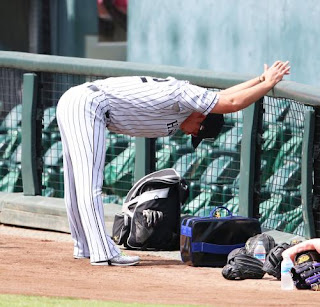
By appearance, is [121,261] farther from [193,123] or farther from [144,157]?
[144,157]

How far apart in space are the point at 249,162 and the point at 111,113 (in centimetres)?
121

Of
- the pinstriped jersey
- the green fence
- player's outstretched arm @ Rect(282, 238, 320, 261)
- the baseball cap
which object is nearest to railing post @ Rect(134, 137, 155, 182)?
the green fence

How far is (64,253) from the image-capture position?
326 inches

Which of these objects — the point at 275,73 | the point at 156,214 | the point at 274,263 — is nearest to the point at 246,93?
the point at 275,73

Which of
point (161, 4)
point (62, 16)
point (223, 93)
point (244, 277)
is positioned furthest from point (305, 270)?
point (62, 16)

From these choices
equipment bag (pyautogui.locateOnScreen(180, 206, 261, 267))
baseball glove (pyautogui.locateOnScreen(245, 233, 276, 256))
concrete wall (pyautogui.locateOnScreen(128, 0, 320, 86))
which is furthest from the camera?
concrete wall (pyautogui.locateOnScreen(128, 0, 320, 86))

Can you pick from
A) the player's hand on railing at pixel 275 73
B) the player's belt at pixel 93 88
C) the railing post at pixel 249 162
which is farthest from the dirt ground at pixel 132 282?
the player's hand on railing at pixel 275 73

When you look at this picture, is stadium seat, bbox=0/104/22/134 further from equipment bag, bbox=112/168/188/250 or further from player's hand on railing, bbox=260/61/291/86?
player's hand on railing, bbox=260/61/291/86

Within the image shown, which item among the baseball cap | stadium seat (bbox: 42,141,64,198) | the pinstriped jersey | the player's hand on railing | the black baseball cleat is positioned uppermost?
the player's hand on railing

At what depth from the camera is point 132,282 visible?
6965 millimetres

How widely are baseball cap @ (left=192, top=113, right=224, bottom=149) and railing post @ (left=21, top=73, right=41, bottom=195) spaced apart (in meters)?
2.00

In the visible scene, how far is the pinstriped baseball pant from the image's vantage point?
7.60m

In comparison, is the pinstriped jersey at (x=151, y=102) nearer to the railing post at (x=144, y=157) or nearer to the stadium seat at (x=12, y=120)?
the railing post at (x=144, y=157)

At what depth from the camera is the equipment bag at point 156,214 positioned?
27.6 ft
